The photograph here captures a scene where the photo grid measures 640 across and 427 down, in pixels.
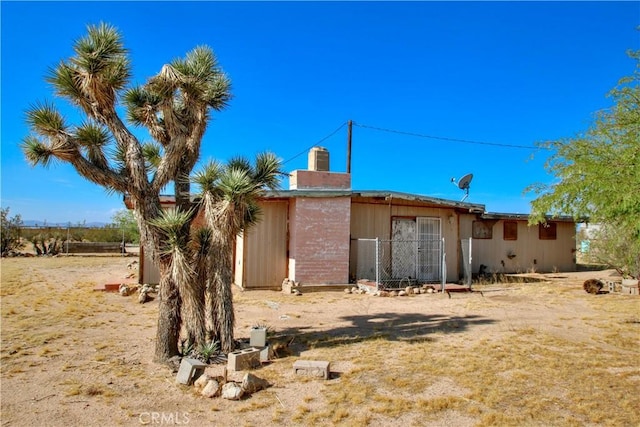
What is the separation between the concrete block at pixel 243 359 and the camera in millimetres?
5707

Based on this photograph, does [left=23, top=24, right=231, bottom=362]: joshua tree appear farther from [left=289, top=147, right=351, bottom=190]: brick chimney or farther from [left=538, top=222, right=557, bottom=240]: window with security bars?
[left=538, top=222, right=557, bottom=240]: window with security bars

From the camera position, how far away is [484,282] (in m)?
15.5

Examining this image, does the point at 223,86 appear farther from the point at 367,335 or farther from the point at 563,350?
the point at 563,350

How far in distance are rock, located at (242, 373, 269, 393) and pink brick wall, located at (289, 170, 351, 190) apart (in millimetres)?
9535

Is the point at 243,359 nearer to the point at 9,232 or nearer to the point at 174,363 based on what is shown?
the point at 174,363

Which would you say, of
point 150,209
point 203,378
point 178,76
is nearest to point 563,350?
point 203,378

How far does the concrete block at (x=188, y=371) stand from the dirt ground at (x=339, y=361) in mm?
119

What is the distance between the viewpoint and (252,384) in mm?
4996

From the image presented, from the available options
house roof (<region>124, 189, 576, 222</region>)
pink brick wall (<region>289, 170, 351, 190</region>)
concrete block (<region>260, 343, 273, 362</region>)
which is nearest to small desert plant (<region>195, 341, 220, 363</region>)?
concrete block (<region>260, 343, 273, 362</region>)

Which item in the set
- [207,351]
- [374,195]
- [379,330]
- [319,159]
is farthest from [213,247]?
[319,159]

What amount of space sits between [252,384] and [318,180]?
10.1 m

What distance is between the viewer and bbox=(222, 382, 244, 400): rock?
15.7 feet

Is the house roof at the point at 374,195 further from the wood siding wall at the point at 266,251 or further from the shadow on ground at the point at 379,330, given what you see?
the shadow on ground at the point at 379,330

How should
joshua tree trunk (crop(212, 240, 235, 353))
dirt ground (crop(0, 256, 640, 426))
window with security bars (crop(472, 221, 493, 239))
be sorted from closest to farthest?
dirt ground (crop(0, 256, 640, 426)), joshua tree trunk (crop(212, 240, 235, 353)), window with security bars (crop(472, 221, 493, 239))
